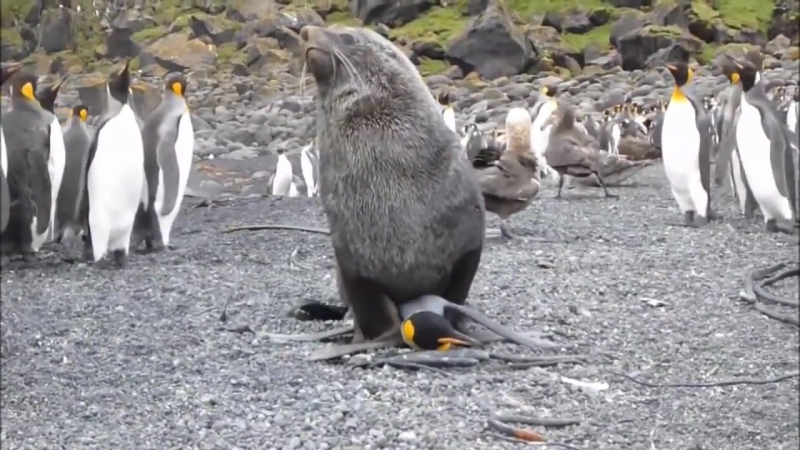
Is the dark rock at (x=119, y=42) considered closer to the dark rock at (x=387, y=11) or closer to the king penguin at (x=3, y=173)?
the king penguin at (x=3, y=173)

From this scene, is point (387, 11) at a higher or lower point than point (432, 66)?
higher

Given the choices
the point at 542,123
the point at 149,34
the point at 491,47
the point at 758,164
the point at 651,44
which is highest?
the point at 149,34

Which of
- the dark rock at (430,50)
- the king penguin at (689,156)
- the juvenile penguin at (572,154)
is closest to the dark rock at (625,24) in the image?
the king penguin at (689,156)

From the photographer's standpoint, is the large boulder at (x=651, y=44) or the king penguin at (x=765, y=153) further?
the large boulder at (x=651, y=44)

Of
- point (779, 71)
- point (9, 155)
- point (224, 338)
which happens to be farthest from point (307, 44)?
point (779, 71)

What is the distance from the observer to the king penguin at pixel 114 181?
4684mm

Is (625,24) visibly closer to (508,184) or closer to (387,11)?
(508,184)

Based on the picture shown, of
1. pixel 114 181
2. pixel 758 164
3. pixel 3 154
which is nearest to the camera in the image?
pixel 3 154

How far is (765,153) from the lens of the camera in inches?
205

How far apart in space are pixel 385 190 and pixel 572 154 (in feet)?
13.1

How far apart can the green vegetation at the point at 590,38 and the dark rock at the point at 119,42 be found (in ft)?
8.66

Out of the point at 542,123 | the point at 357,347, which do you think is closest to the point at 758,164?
the point at 357,347

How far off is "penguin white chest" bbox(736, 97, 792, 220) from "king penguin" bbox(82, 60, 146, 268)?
284 centimetres

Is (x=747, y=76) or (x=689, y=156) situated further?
(x=689, y=156)
